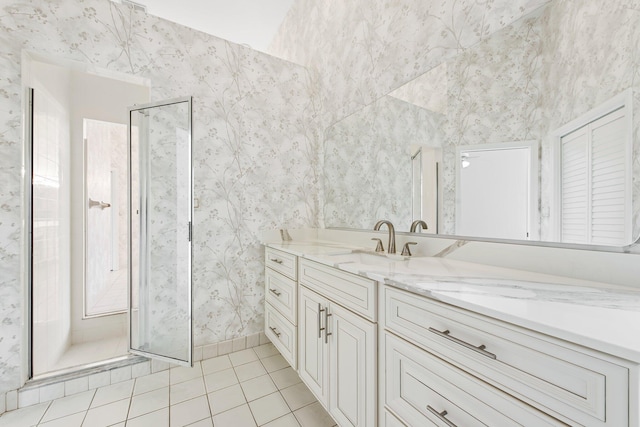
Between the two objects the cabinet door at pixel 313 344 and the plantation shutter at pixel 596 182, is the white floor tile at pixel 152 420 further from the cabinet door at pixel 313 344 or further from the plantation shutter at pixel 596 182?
the plantation shutter at pixel 596 182

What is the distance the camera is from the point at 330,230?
2.34m

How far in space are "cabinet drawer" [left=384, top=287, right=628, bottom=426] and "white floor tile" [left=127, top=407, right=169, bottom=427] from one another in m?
1.43

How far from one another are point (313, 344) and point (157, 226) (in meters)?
1.38

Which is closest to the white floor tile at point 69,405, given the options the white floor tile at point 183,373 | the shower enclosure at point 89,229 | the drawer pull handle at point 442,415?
the shower enclosure at point 89,229

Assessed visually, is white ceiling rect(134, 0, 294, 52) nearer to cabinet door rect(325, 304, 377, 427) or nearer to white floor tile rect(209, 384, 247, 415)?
cabinet door rect(325, 304, 377, 427)

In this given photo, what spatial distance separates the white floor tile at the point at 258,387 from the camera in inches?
63.4

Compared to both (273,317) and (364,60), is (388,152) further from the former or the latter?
(273,317)

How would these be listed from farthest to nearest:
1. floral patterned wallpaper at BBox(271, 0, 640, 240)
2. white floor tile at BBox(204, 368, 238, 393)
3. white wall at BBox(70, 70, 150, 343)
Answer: white wall at BBox(70, 70, 150, 343), white floor tile at BBox(204, 368, 238, 393), floral patterned wallpaper at BBox(271, 0, 640, 240)

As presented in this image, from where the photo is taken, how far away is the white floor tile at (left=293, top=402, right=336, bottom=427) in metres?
1.39

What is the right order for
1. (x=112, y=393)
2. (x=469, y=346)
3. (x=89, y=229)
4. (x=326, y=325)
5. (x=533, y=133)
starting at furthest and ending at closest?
(x=89, y=229) < (x=112, y=393) < (x=326, y=325) < (x=533, y=133) < (x=469, y=346)

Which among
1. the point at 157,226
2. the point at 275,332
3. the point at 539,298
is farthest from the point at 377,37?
the point at 275,332

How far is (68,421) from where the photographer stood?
1.42m

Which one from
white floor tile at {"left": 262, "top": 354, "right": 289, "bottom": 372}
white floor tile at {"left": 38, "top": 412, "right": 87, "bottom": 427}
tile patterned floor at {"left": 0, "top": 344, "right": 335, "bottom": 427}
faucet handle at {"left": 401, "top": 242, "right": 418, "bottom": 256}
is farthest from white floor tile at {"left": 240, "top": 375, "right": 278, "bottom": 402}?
faucet handle at {"left": 401, "top": 242, "right": 418, "bottom": 256}

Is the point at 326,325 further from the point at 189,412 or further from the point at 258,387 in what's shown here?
the point at 189,412
